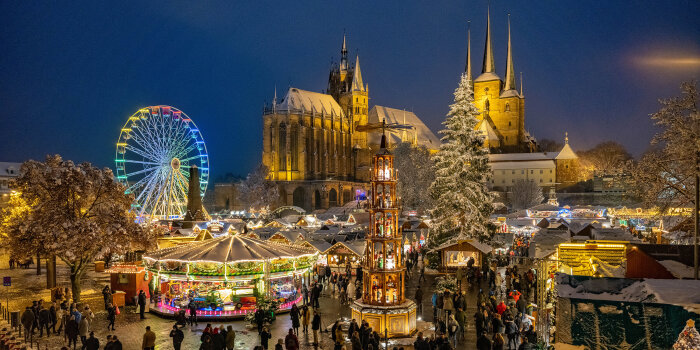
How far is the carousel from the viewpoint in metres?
17.0

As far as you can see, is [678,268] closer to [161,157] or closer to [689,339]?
[689,339]

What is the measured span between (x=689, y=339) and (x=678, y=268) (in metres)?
8.24

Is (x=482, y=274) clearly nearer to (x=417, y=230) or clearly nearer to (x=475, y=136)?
(x=475, y=136)

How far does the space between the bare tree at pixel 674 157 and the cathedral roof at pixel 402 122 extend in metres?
71.8

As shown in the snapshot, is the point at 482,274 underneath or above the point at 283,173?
underneath

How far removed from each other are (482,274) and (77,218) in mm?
16925

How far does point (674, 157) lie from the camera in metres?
14.4

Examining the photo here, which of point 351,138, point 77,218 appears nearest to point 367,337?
point 77,218

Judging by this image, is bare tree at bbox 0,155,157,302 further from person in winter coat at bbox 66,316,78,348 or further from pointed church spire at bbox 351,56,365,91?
pointed church spire at bbox 351,56,365,91

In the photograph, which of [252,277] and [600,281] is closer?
[600,281]

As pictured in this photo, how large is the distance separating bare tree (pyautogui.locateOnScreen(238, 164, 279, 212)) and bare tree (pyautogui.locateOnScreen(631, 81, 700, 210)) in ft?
185

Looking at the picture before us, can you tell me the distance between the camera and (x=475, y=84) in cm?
9175

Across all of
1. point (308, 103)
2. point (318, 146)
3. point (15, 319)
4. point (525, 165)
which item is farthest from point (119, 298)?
point (525, 165)

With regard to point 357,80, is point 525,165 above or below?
below
